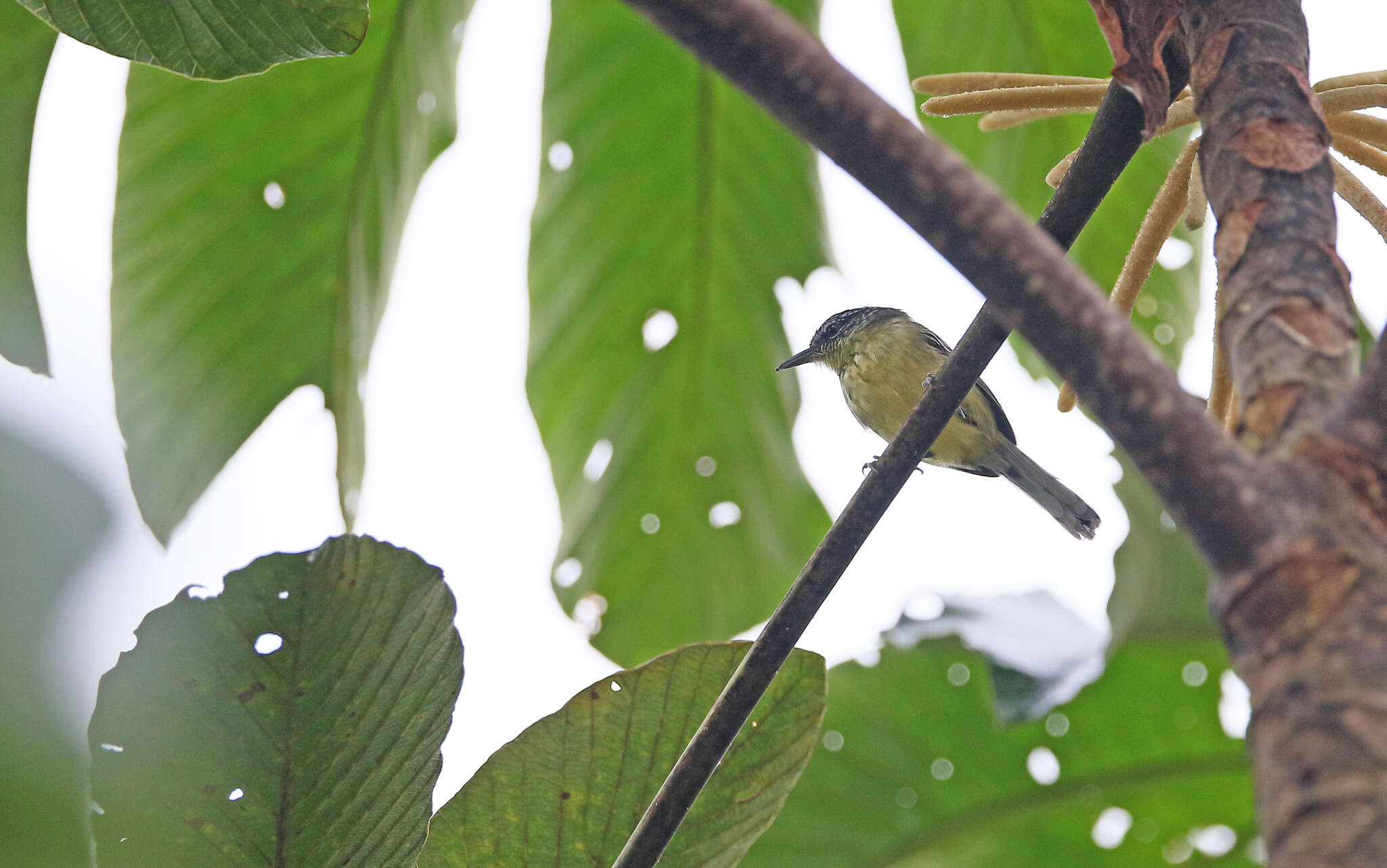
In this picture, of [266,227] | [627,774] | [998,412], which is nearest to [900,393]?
[998,412]

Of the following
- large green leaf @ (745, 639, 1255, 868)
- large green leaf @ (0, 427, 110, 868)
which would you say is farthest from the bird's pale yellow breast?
large green leaf @ (0, 427, 110, 868)

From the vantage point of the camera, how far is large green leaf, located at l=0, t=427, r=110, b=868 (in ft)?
2.64

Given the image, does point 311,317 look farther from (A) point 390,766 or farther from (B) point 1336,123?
(B) point 1336,123

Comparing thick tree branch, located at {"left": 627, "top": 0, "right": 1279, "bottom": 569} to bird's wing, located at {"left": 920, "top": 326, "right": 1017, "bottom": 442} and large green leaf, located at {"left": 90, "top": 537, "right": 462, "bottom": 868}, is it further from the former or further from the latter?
bird's wing, located at {"left": 920, "top": 326, "right": 1017, "bottom": 442}

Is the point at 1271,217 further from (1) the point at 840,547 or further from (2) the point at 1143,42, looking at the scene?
(1) the point at 840,547

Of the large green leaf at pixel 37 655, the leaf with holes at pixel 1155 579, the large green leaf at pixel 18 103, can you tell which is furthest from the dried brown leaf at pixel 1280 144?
the large green leaf at pixel 18 103

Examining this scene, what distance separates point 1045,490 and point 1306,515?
3300mm

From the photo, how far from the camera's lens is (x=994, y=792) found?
2.97 meters

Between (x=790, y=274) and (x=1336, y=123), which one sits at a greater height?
(x=790, y=274)

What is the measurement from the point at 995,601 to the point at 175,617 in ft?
6.31

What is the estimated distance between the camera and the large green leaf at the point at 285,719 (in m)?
1.13

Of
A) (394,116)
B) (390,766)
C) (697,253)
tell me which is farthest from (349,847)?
(697,253)

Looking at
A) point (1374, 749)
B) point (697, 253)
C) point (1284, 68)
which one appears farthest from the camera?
point (697, 253)

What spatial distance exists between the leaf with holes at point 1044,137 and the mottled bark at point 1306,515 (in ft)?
7.27
